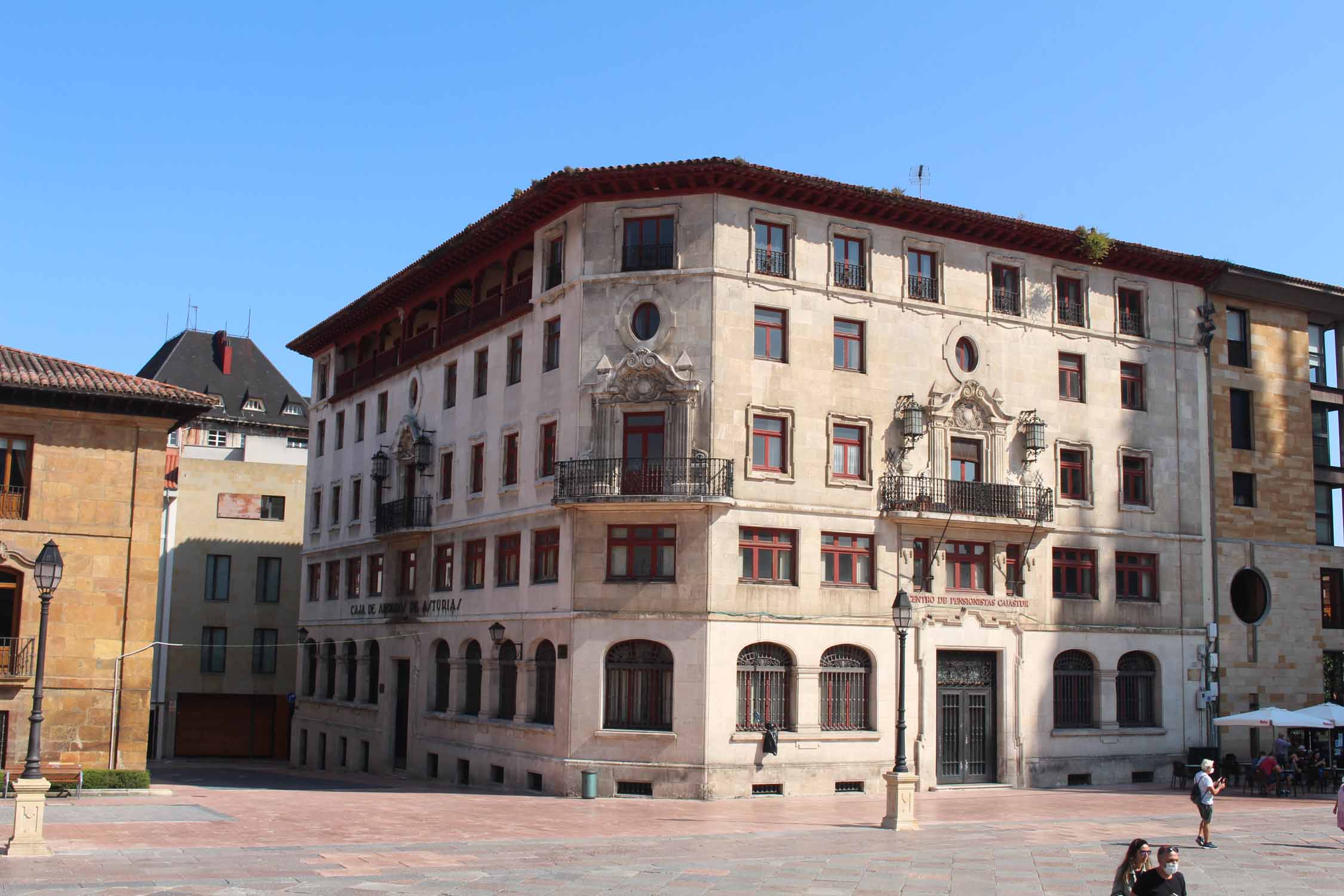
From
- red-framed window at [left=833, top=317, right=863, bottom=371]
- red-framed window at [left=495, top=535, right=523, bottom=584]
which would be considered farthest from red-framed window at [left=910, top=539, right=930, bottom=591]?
red-framed window at [left=495, top=535, right=523, bottom=584]

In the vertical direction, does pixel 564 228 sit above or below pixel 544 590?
above

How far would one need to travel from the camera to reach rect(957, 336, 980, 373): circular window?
37969 mm

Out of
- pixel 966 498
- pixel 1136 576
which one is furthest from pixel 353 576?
pixel 1136 576

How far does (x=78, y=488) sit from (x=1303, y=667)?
37.2 metres

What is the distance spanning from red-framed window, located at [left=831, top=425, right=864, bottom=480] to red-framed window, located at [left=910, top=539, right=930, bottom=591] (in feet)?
8.38

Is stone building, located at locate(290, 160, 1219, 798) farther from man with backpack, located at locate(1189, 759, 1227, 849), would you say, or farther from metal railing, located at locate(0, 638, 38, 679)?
metal railing, located at locate(0, 638, 38, 679)

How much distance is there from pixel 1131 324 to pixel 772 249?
42.6ft

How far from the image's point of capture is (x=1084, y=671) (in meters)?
39.1

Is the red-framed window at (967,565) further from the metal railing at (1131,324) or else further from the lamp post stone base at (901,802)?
the lamp post stone base at (901,802)

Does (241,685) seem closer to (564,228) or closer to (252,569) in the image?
(252,569)

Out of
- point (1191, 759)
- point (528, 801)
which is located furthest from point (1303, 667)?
point (528, 801)

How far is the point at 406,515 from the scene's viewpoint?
44750mm

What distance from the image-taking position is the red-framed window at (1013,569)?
37.8 meters

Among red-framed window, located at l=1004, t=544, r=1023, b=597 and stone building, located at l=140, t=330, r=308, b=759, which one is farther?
stone building, located at l=140, t=330, r=308, b=759
